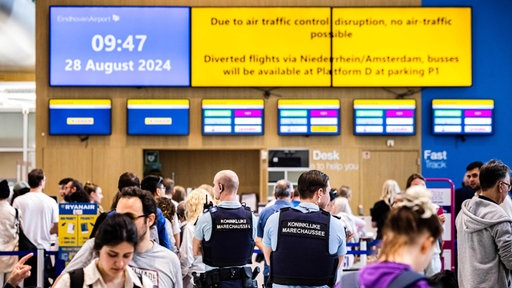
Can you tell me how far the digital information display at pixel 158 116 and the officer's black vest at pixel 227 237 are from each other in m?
6.38

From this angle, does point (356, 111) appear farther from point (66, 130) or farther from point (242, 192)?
point (66, 130)

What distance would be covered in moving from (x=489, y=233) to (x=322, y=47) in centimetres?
751

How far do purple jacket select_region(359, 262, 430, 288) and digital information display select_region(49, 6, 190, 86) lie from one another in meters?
9.83

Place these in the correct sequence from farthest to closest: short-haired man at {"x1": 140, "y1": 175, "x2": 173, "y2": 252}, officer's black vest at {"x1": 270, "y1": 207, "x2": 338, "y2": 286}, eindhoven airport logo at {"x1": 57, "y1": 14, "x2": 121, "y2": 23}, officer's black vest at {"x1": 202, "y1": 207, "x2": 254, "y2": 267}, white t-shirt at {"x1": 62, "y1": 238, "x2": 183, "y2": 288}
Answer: eindhoven airport logo at {"x1": 57, "y1": 14, "x2": 121, "y2": 23}, officer's black vest at {"x1": 202, "y1": 207, "x2": 254, "y2": 267}, short-haired man at {"x1": 140, "y1": 175, "x2": 173, "y2": 252}, officer's black vest at {"x1": 270, "y1": 207, "x2": 338, "y2": 286}, white t-shirt at {"x1": 62, "y1": 238, "x2": 183, "y2": 288}

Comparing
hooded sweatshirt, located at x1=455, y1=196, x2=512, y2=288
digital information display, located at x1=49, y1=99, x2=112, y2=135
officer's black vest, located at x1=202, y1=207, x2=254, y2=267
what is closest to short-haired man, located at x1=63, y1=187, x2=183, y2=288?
officer's black vest, located at x1=202, y1=207, x2=254, y2=267

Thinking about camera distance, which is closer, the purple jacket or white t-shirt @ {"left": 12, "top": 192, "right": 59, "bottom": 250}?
the purple jacket

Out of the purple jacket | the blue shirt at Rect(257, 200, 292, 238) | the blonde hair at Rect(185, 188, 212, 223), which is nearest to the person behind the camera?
the purple jacket

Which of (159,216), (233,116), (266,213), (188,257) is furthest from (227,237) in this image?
(233,116)

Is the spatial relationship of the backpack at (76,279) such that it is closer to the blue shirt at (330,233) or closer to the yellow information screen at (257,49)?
the blue shirt at (330,233)

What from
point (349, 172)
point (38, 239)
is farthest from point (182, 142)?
point (38, 239)

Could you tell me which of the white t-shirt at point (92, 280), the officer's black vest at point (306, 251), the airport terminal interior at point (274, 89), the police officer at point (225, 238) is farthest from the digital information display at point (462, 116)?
the white t-shirt at point (92, 280)

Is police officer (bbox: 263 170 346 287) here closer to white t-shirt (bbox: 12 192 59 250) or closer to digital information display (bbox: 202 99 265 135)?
white t-shirt (bbox: 12 192 59 250)

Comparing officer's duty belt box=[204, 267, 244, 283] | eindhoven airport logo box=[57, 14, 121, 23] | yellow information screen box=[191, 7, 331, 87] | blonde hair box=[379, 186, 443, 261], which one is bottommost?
officer's duty belt box=[204, 267, 244, 283]

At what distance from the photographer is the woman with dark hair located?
2922 millimetres
